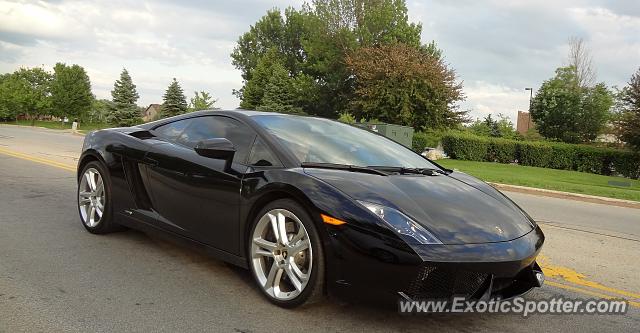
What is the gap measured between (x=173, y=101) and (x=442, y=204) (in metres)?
41.3

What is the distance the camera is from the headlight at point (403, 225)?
9.27 ft

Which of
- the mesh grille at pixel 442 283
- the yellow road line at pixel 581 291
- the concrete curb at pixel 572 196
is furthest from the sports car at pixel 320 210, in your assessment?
the concrete curb at pixel 572 196

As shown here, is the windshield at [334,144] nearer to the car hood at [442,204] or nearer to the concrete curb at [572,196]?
the car hood at [442,204]

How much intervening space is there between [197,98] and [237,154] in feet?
127

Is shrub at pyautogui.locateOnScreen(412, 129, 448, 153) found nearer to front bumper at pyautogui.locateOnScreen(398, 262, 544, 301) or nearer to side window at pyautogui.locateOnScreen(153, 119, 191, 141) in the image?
side window at pyautogui.locateOnScreen(153, 119, 191, 141)

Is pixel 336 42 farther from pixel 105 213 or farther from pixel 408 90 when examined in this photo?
pixel 105 213

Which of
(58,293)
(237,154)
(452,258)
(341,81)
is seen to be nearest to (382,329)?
(452,258)

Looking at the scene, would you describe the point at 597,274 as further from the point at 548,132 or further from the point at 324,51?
the point at 324,51

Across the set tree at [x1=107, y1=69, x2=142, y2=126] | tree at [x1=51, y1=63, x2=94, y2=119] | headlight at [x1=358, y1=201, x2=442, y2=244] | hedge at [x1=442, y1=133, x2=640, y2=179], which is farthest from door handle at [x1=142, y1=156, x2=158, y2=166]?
tree at [x1=51, y1=63, x2=94, y2=119]

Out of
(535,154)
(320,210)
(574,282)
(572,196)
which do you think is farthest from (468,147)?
(320,210)

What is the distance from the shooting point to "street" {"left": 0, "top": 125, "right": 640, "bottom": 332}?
3104mm

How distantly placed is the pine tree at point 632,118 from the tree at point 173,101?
101 feet

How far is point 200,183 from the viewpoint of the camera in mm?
3891

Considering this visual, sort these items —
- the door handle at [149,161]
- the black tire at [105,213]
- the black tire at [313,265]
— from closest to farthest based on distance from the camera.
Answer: the black tire at [313,265] < the door handle at [149,161] < the black tire at [105,213]
